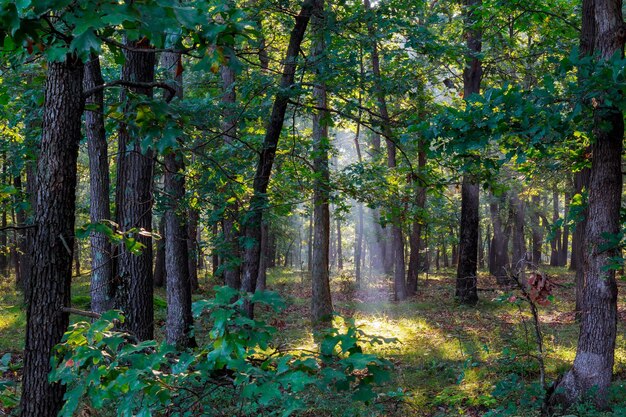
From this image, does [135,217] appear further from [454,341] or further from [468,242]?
[468,242]

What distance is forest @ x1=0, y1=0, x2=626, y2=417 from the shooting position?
7.39ft

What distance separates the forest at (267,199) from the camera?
2254 millimetres

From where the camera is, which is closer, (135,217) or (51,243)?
(51,243)

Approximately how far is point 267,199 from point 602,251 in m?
4.45

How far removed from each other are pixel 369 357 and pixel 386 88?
5811 millimetres

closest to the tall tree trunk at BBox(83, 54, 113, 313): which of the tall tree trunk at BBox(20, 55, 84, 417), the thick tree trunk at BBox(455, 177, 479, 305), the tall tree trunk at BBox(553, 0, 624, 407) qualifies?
the tall tree trunk at BBox(20, 55, 84, 417)

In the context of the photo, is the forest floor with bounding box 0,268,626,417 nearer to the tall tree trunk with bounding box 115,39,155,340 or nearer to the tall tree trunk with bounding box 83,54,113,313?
the tall tree trunk with bounding box 83,54,113,313

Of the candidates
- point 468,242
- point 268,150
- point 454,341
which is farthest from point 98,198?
point 468,242

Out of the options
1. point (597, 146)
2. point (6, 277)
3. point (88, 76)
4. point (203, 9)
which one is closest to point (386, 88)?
point (597, 146)

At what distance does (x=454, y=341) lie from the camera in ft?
37.5

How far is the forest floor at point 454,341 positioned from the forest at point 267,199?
0.08 metres

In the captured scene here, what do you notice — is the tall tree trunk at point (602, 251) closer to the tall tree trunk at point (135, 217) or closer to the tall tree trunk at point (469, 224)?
the tall tree trunk at point (135, 217)

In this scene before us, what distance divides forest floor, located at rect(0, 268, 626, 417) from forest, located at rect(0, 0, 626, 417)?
0.08 metres

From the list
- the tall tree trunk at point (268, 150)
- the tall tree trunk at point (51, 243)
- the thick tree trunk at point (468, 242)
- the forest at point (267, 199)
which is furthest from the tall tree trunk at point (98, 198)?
the thick tree trunk at point (468, 242)
